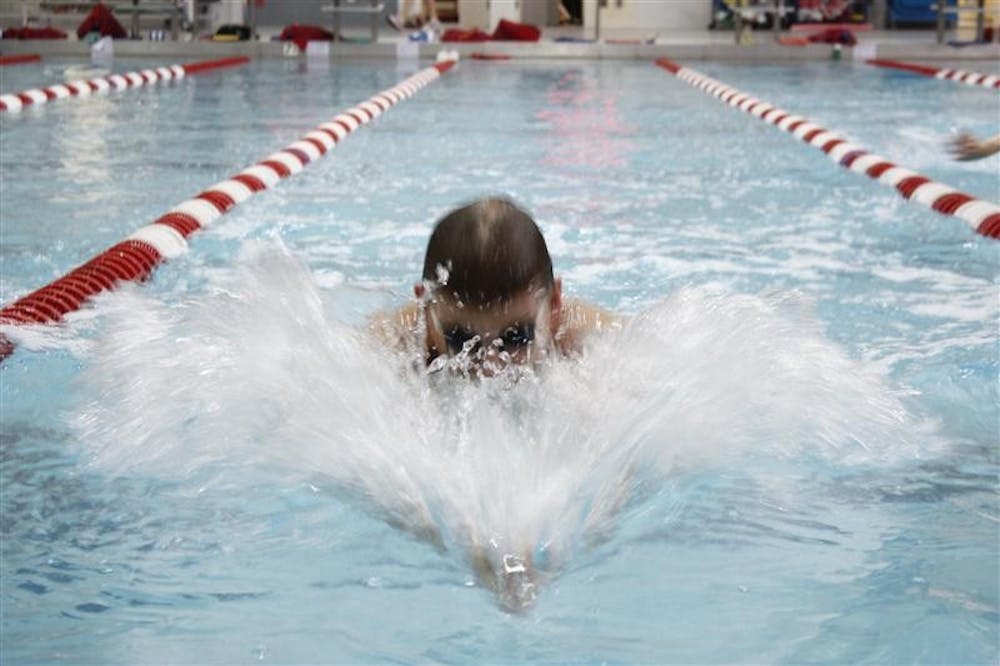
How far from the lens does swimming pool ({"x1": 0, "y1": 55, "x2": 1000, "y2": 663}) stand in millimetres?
2195

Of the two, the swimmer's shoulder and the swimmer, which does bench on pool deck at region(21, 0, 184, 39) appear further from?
the swimmer

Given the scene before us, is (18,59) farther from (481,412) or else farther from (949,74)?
(481,412)

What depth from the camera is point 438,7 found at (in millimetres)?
27578

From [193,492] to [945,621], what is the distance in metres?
1.34

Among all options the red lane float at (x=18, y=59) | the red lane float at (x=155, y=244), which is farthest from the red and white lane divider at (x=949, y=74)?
the red lane float at (x=18, y=59)

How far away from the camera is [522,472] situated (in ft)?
8.15

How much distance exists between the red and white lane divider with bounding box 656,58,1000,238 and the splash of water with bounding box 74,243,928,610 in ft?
7.13

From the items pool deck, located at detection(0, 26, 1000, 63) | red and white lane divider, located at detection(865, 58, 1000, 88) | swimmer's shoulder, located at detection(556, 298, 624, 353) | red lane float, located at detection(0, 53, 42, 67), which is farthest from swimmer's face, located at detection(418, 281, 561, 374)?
pool deck, located at detection(0, 26, 1000, 63)

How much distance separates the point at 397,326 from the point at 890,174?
424 cm

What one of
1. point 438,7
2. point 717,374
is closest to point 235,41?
point 438,7

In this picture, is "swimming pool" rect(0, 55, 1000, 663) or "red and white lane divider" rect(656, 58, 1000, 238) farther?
"red and white lane divider" rect(656, 58, 1000, 238)

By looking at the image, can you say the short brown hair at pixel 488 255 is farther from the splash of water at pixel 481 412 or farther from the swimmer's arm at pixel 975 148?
the swimmer's arm at pixel 975 148

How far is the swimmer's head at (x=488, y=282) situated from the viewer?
95.6 inches

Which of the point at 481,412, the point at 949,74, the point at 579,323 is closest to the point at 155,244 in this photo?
the point at 579,323
